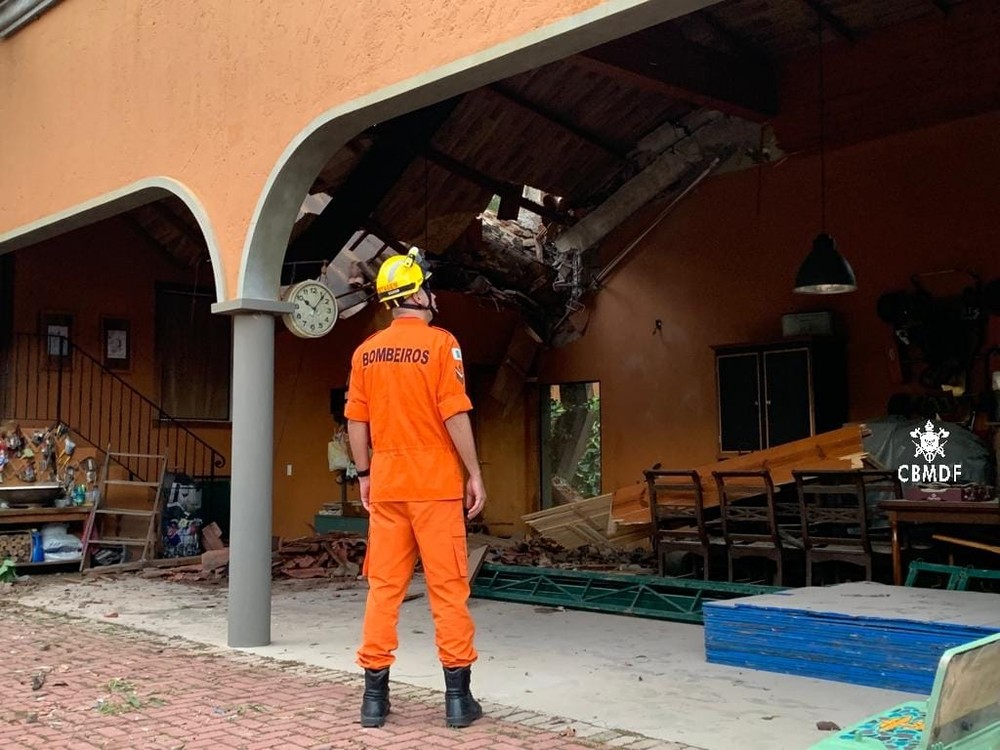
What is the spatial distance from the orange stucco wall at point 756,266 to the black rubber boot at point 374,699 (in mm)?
6783

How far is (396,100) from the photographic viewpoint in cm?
585

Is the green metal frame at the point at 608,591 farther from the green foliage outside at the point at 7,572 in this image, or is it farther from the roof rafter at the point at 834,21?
the roof rafter at the point at 834,21

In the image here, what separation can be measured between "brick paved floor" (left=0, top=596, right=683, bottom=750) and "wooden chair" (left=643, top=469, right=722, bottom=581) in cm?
370

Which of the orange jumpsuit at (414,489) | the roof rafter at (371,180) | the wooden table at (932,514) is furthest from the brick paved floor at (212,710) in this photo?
the roof rafter at (371,180)

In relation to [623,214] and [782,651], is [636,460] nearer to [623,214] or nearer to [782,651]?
[623,214]

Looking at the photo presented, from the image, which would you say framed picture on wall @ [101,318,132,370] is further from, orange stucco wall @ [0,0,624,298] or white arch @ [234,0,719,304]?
white arch @ [234,0,719,304]

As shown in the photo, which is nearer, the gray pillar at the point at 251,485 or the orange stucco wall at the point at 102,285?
the gray pillar at the point at 251,485

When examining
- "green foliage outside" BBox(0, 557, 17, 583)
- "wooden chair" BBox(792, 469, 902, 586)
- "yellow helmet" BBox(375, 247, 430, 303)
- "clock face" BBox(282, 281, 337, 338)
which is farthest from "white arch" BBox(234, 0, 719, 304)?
"green foliage outside" BBox(0, 557, 17, 583)

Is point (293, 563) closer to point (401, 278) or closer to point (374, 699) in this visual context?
point (374, 699)

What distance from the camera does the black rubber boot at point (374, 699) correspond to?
4.48 meters

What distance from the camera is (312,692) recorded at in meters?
5.23

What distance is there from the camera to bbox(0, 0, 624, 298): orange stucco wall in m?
5.77

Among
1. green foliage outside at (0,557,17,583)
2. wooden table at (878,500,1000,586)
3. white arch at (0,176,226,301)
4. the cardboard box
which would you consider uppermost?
white arch at (0,176,226,301)

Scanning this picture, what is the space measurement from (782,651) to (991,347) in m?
4.72
